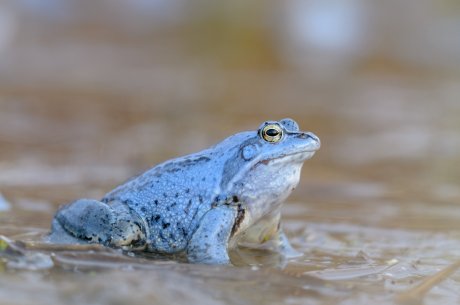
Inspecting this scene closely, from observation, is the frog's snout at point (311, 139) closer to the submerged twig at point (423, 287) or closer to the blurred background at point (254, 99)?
the blurred background at point (254, 99)

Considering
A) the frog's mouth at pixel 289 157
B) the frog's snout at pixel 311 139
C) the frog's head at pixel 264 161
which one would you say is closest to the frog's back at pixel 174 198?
the frog's head at pixel 264 161

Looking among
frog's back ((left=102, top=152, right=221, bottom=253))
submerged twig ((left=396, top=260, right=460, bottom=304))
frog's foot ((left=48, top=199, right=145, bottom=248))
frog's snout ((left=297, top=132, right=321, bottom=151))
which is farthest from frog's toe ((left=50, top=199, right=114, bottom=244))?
submerged twig ((left=396, top=260, right=460, bottom=304))

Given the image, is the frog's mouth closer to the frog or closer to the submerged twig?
the frog

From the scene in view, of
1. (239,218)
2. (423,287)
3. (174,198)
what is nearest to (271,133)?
(239,218)

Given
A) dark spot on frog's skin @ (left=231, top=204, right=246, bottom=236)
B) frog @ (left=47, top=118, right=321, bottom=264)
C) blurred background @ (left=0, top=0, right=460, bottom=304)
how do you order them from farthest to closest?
blurred background @ (left=0, top=0, right=460, bottom=304), dark spot on frog's skin @ (left=231, top=204, right=246, bottom=236), frog @ (left=47, top=118, right=321, bottom=264)

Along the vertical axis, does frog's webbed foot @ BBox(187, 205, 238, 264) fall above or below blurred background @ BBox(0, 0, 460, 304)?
below

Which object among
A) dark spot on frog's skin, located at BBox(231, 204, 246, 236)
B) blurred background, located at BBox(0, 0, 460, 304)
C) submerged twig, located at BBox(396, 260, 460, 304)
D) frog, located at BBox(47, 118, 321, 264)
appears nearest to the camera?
submerged twig, located at BBox(396, 260, 460, 304)

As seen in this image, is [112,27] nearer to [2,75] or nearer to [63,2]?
[63,2]

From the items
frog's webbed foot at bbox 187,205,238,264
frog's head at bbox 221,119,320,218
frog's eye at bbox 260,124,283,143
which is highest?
frog's eye at bbox 260,124,283,143
